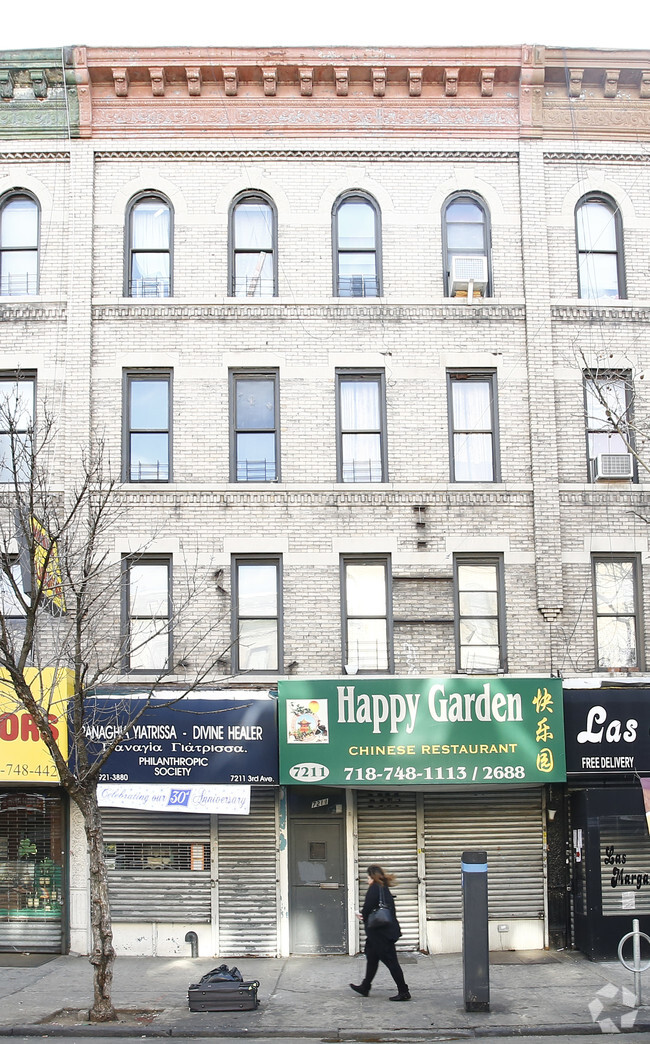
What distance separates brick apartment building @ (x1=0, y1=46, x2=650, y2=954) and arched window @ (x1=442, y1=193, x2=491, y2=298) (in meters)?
0.05

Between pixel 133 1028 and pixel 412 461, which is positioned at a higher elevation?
pixel 412 461

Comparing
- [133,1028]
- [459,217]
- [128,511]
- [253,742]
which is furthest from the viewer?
[459,217]

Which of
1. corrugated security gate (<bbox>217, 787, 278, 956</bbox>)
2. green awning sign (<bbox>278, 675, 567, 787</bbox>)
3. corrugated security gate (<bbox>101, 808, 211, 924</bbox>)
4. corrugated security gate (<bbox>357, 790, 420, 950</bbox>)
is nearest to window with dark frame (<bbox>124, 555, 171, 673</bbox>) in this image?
green awning sign (<bbox>278, 675, 567, 787</bbox>)

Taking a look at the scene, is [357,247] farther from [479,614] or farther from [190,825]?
[190,825]

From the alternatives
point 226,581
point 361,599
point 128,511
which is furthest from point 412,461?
point 128,511

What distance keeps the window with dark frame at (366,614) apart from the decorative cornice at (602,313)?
4.87 meters

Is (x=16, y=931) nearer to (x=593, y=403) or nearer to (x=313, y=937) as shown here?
(x=313, y=937)

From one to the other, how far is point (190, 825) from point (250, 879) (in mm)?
1160

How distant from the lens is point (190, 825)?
15.6 meters

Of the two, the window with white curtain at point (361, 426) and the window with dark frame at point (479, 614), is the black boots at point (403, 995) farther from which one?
the window with white curtain at point (361, 426)

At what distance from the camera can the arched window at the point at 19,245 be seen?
17109 mm

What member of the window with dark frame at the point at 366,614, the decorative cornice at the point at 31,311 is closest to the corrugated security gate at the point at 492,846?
the window with dark frame at the point at 366,614

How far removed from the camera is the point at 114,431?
16.5 m

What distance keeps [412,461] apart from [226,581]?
3.39 m
